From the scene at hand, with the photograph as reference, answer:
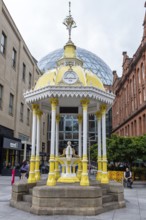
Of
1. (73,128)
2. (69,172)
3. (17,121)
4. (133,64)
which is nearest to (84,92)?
(69,172)

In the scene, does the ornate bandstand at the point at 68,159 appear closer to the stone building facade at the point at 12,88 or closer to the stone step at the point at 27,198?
the stone step at the point at 27,198

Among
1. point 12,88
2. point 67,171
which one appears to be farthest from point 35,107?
point 12,88

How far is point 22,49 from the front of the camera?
3384 cm

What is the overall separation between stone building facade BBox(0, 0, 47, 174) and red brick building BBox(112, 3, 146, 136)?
1799 centimetres

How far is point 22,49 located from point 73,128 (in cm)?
3489

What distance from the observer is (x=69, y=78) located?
11.4 meters

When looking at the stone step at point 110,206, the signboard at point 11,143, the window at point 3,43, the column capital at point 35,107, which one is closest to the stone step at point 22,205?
the stone step at point 110,206

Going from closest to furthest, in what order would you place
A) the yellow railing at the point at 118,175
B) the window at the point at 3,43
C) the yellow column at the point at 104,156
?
the yellow column at the point at 104,156 < the yellow railing at the point at 118,175 < the window at the point at 3,43

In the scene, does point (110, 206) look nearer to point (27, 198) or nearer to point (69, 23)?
point (27, 198)

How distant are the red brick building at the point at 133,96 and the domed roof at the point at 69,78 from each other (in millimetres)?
27634

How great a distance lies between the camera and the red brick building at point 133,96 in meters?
39.5

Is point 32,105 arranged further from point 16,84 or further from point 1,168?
point 16,84

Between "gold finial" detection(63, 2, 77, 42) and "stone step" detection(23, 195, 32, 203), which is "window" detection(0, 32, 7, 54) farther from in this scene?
"stone step" detection(23, 195, 32, 203)

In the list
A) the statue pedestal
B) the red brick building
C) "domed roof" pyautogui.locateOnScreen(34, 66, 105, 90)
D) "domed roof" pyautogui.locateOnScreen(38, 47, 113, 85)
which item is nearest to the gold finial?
"domed roof" pyautogui.locateOnScreen(34, 66, 105, 90)
